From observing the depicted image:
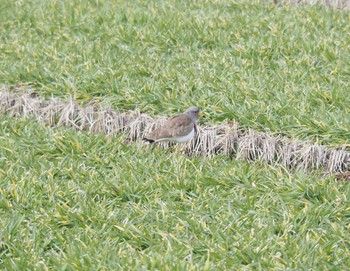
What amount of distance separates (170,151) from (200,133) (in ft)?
1.30

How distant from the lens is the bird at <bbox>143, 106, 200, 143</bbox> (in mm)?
8938

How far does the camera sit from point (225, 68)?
10.9 m

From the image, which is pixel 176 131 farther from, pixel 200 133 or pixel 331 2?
pixel 331 2

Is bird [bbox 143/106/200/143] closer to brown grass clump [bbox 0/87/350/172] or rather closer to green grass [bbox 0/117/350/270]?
green grass [bbox 0/117/350/270]

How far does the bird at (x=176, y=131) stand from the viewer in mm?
8938

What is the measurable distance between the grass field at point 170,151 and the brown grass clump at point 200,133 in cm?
15

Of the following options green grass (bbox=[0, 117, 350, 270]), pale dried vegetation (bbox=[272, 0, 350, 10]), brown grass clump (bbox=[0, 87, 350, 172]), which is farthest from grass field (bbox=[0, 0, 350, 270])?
pale dried vegetation (bbox=[272, 0, 350, 10])

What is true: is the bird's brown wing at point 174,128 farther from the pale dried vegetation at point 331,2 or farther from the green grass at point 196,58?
the pale dried vegetation at point 331,2

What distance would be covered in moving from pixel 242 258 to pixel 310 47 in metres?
5.57

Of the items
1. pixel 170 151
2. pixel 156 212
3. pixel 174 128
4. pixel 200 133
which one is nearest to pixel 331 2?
pixel 200 133

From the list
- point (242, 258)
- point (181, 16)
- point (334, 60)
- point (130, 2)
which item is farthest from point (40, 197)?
point (130, 2)

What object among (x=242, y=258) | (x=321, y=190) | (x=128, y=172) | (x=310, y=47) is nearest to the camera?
(x=242, y=258)

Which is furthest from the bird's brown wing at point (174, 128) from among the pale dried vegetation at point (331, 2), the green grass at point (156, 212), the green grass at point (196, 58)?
the pale dried vegetation at point (331, 2)

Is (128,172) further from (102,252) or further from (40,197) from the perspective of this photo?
(102,252)
